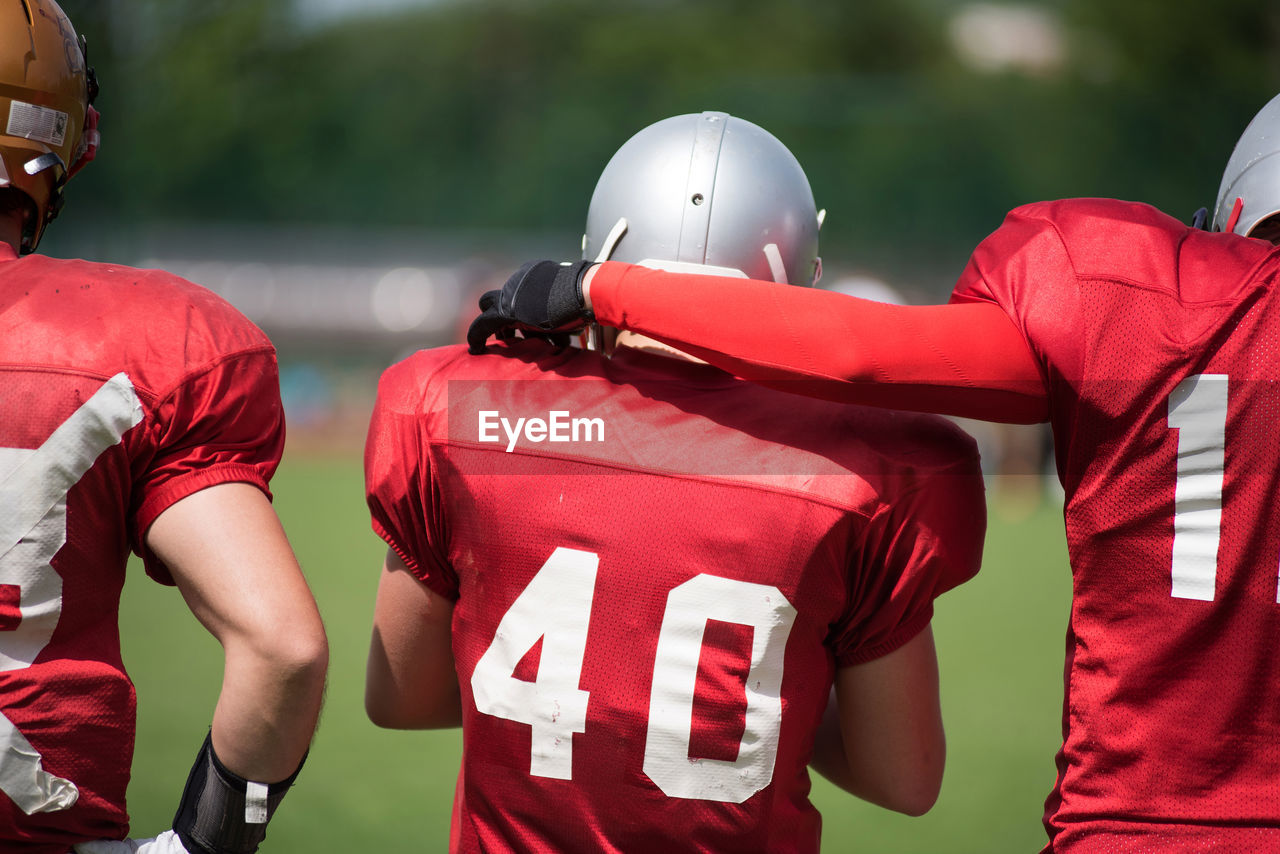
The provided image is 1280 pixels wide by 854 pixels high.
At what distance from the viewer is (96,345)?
5.28 feet

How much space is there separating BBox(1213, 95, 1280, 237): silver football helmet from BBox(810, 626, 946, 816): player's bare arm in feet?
2.84

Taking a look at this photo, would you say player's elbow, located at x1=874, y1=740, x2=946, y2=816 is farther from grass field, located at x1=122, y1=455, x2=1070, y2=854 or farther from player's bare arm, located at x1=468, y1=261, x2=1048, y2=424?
grass field, located at x1=122, y1=455, x2=1070, y2=854

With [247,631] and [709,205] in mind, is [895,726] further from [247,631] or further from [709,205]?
[247,631]

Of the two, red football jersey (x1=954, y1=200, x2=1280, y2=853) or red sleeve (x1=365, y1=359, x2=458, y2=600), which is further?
red sleeve (x1=365, y1=359, x2=458, y2=600)

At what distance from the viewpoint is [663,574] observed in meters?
1.66

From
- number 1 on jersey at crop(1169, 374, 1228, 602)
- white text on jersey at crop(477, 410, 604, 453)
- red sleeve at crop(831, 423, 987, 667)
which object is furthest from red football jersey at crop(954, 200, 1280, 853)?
white text on jersey at crop(477, 410, 604, 453)

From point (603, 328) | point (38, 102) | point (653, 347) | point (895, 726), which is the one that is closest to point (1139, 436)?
point (895, 726)

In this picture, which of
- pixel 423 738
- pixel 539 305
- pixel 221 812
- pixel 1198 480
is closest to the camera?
pixel 1198 480

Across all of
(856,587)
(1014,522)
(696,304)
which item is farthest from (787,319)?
(1014,522)

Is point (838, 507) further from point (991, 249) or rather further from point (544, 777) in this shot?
point (544, 777)

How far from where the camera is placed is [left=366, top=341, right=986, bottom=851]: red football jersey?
5.41 ft

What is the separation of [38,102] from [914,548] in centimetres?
153

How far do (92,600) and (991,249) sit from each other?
1373 mm

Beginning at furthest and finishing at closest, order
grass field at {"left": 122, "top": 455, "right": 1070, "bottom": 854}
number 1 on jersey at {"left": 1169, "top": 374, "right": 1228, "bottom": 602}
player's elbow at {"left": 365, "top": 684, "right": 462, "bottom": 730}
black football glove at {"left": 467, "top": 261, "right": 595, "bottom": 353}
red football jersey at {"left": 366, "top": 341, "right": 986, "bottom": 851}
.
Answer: grass field at {"left": 122, "top": 455, "right": 1070, "bottom": 854} < player's elbow at {"left": 365, "top": 684, "right": 462, "bottom": 730} < black football glove at {"left": 467, "top": 261, "right": 595, "bottom": 353} < red football jersey at {"left": 366, "top": 341, "right": 986, "bottom": 851} < number 1 on jersey at {"left": 1169, "top": 374, "right": 1228, "bottom": 602}
